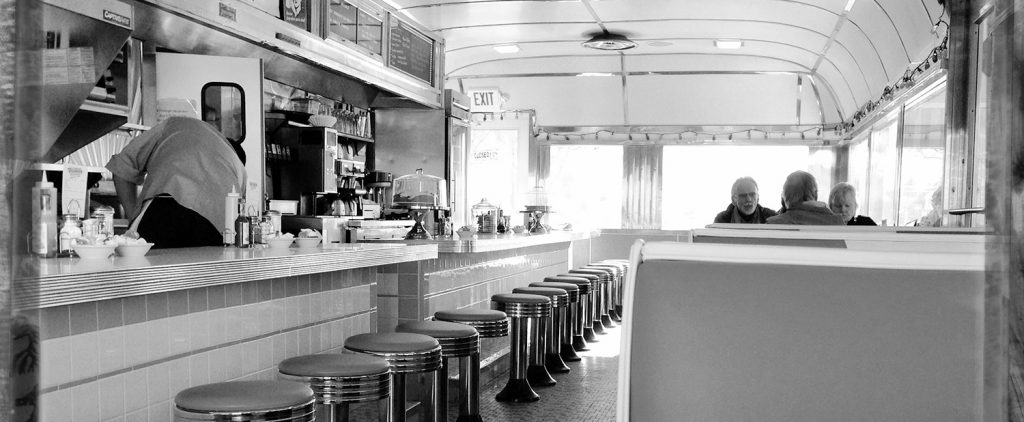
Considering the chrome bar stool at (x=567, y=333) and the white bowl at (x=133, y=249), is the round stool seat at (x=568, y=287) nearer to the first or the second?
the chrome bar stool at (x=567, y=333)

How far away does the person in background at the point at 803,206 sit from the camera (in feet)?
15.4

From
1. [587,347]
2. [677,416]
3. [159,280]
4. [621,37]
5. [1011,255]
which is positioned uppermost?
[621,37]

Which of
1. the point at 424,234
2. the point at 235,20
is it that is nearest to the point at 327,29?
the point at 235,20

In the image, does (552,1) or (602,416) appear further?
(552,1)

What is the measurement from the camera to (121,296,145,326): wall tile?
2.28 meters

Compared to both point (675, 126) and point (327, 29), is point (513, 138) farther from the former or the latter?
point (327, 29)

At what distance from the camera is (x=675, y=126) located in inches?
445

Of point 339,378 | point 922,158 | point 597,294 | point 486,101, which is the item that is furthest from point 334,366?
point 486,101

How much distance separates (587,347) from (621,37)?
12.4 feet

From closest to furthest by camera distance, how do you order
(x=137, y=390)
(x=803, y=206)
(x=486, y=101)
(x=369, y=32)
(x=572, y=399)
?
1. (x=137, y=390)
2. (x=803, y=206)
3. (x=572, y=399)
4. (x=369, y=32)
5. (x=486, y=101)

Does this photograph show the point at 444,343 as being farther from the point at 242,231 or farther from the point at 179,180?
the point at 179,180

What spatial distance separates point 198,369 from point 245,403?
765 millimetres

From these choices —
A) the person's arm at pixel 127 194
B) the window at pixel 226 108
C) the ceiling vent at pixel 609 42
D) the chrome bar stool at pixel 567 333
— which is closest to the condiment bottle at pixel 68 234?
the person's arm at pixel 127 194

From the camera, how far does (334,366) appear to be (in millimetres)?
2430
